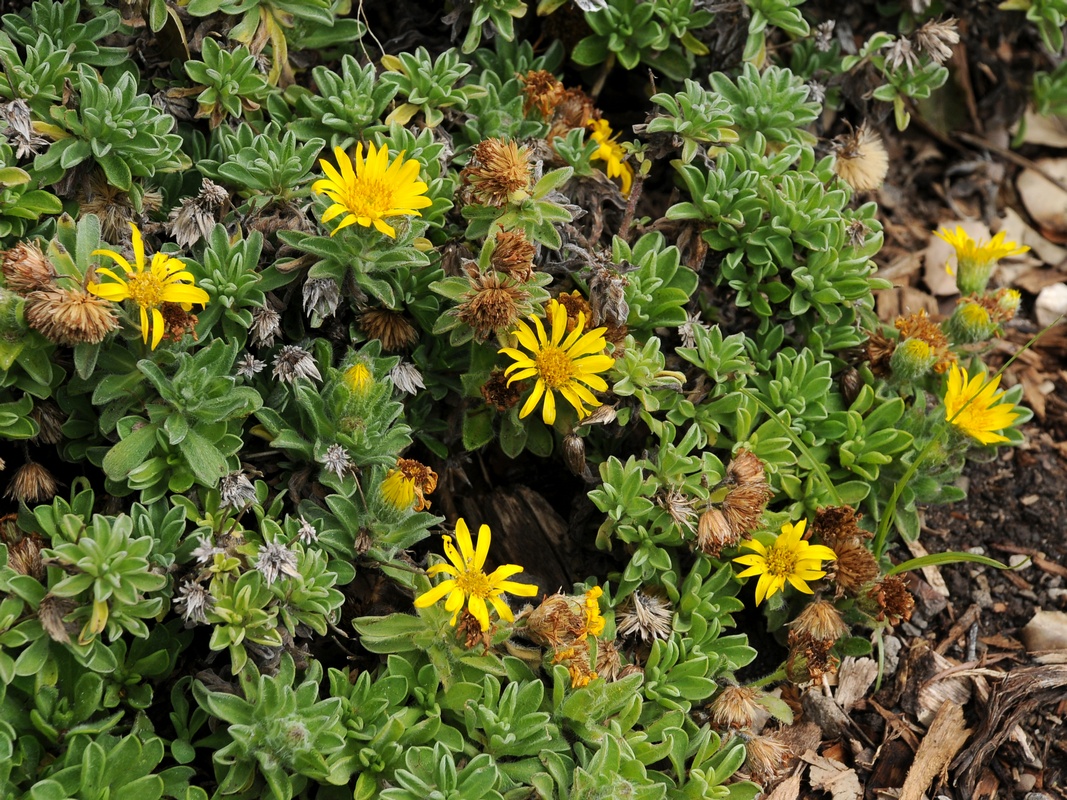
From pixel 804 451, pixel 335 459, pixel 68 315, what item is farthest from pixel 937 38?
pixel 68 315

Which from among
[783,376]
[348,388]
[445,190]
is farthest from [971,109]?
[348,388]

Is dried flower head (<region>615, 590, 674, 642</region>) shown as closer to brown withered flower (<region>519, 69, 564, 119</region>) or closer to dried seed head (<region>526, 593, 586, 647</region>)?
dried seed head (<region>526, 593, 586, 647</region>)

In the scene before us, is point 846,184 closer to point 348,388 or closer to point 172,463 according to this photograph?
point 348,388

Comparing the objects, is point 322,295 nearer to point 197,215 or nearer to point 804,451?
point 197,215

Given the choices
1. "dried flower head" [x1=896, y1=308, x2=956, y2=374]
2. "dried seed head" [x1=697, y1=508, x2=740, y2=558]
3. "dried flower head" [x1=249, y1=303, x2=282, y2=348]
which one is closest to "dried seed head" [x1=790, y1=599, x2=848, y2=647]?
"dried seed head" [x1=697, y1=508, x2=740, y2=558]

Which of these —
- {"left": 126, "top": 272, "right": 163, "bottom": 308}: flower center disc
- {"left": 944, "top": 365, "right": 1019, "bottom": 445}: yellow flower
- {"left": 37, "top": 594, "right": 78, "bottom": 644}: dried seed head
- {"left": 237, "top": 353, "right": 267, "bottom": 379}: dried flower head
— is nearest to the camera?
{"left": 37, "top": 594, "right": 78, "bottom": 644}: dried seed head

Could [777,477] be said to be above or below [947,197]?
below
